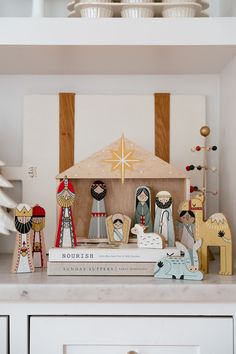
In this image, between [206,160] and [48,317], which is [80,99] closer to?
[206,160]

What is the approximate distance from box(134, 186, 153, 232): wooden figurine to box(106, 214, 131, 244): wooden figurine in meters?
0.05

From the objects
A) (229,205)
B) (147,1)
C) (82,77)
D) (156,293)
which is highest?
(147,1)

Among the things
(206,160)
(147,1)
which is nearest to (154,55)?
(147,1)

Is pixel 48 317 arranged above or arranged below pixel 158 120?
below

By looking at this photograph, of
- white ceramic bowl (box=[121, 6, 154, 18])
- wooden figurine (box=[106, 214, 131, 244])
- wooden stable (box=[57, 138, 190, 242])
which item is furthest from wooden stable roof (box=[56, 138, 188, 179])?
A: white ceramic bowl (box=[121, 6, 154, 18])

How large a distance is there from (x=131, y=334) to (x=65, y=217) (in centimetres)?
32

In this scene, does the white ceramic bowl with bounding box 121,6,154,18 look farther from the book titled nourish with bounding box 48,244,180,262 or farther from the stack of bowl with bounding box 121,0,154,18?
the book titled nourish with bounding box 48,244,180,262

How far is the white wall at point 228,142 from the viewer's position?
144 centimetres

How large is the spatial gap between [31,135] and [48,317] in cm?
63

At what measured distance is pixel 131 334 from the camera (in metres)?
1.18

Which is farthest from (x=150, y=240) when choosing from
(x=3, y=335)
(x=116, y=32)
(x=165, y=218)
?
(x=116, y=32)

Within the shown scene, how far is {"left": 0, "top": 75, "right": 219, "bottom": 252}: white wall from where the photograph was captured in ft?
5.40

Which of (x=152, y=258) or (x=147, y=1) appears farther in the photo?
(x=147, y=1)

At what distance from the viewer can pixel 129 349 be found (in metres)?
1.18
